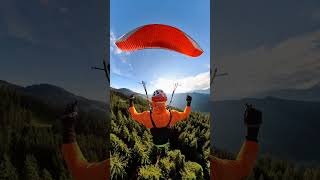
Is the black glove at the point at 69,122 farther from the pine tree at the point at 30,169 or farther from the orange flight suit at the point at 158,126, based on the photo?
the pine tree at the point at 30,169

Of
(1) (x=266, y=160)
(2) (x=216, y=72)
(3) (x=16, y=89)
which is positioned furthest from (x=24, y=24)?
(1) (x=266, y=160)

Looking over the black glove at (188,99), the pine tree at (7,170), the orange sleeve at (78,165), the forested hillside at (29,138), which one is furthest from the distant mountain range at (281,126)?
the pine tree at (7,170)

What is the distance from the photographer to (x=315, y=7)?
267 centimetres

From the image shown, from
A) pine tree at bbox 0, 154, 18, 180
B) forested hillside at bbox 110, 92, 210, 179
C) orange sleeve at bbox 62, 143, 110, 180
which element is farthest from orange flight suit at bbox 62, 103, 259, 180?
pine tree at bbox 0, 154, 18, 180

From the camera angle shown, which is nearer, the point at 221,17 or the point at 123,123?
the point at 221,17

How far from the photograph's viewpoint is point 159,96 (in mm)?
2893

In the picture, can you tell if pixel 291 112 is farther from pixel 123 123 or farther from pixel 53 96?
pixel 53 96

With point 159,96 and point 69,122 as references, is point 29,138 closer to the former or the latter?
point 69,122

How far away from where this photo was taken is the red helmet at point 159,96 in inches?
114

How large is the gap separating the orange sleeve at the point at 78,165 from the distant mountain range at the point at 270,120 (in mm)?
294

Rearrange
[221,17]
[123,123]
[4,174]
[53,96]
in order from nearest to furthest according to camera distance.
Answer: [4,174]
[53,96]
[221,17]
[123,123]

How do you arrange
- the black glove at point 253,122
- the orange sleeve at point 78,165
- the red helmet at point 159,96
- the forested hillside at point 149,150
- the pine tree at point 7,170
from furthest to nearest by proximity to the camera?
the forested hillside at point 149,150 → the red helmet at point 159,96 → the black glove at point 253,122 → the orange sleeve at point 78,165 → the pine tree at point 7,170

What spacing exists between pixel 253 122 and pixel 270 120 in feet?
0.40

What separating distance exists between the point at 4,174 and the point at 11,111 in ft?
1.30
